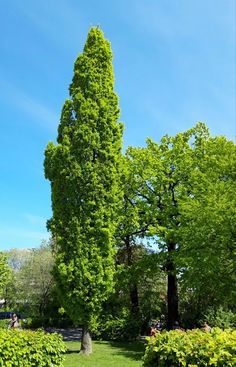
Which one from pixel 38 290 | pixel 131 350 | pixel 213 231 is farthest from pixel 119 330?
pixel 38 290

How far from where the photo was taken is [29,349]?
27.9 feet

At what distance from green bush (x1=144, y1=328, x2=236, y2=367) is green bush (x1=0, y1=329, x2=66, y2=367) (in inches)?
107

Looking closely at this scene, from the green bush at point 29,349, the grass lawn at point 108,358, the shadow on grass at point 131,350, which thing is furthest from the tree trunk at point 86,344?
the green bush at point 29,349

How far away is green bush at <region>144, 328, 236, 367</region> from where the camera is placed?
20.8ft

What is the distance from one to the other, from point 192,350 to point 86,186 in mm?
11252

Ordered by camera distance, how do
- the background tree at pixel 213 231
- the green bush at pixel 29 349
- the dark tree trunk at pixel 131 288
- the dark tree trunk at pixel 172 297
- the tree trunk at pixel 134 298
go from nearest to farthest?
1. the green bush at pixel 29 349
2. the background tree at pixel 213 231
3. the dark tree trunk at pixel 172 297
4. the dark tree trunk at pixel 131 288
5. the tree trunk at pixel 134 298

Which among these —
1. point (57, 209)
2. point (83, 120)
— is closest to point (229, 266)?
point (57, 209)

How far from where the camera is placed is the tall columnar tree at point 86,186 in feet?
53.9

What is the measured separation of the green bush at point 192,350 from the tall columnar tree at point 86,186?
9266 millimetres

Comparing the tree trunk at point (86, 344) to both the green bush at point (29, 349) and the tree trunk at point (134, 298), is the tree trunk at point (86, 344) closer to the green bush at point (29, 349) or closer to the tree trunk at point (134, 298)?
the green bush at point (29, 349)

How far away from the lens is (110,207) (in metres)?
17.5

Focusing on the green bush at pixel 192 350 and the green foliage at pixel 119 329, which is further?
the green foliage at pixel 119 329

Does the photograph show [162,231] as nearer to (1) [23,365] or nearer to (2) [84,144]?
(2) [84,144]

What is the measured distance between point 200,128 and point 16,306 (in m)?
31.9
